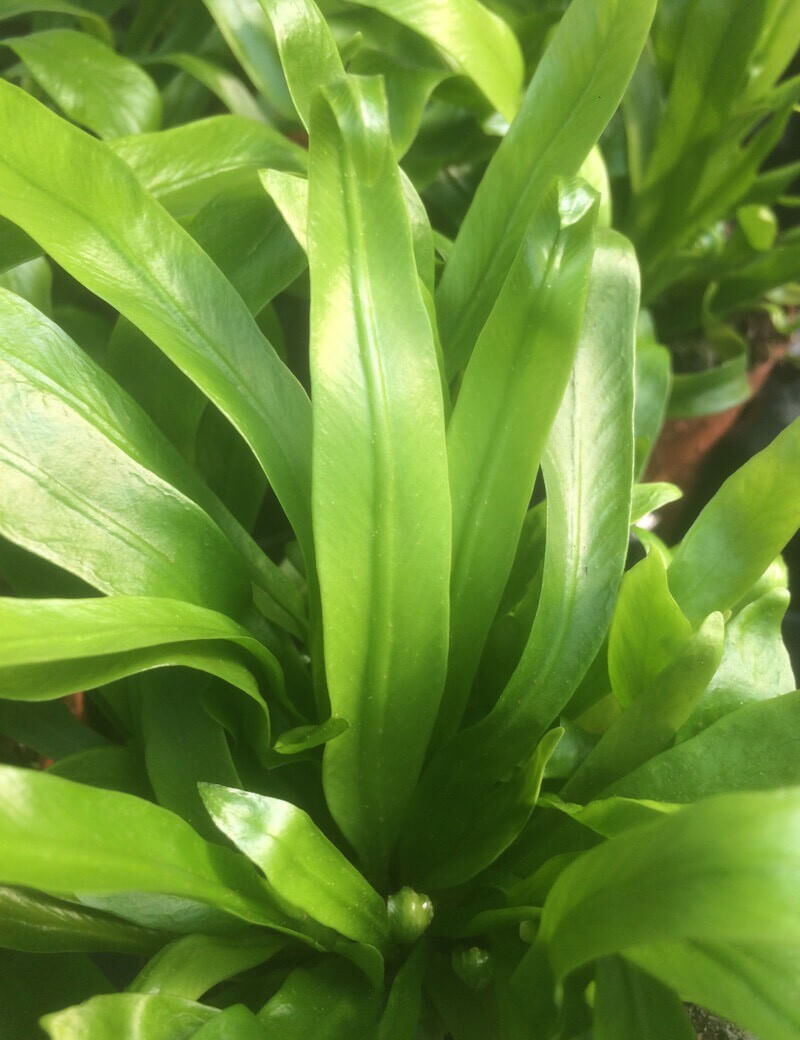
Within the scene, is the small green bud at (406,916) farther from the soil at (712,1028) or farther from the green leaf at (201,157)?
the green leaf at (201,157)

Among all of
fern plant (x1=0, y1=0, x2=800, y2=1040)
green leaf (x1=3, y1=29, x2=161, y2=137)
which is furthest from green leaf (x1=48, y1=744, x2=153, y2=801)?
green leaf (x1=3, y1=29, x2=161, y2=137)

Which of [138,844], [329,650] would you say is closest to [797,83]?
[329,650]

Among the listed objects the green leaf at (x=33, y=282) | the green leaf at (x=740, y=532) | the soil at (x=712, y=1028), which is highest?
the green leaf at (x=33, y=282)

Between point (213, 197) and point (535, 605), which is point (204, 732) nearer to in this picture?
point (535, 605)

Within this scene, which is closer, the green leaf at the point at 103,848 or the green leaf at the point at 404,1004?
the green leaf at the point at 103,848

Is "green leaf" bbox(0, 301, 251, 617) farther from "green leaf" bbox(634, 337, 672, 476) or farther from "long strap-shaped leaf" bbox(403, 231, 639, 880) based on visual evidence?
"green leaf" bbox(634, 337, 672, 476)

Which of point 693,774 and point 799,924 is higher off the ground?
point 799,924

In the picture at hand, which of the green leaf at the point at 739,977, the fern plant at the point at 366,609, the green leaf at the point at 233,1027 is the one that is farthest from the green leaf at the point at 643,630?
the green leaf at the point at 233,1027
